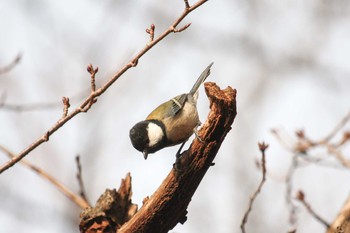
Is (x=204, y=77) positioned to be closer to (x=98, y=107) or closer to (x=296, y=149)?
(x=296, y=149)

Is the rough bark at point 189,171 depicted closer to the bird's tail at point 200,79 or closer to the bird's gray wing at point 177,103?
the bird's gray wing at point 177,103

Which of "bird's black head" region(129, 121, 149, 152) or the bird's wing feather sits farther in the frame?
the bird's wing feather

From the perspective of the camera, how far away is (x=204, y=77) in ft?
15.3

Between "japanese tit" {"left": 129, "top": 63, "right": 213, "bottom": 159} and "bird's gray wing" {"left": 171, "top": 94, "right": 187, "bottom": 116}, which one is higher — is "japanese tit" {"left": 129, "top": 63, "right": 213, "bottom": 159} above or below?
below

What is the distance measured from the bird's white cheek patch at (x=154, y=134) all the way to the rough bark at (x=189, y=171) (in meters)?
1.15

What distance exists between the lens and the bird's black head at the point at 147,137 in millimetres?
4145

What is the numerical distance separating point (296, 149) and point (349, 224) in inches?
82.4

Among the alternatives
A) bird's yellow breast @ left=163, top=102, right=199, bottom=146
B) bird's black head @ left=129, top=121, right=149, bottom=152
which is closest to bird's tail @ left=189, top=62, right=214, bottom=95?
bird's yellow breast @ left=163, top=102, right=199, bottom=146

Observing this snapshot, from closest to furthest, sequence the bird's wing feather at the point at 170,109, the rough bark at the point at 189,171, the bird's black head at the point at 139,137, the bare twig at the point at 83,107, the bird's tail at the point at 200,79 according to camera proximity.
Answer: the bare twig at the point at 83,107, the rough bark at the point at 189,171, the bird's black head at the point at 139,137, the bird's wing feather at the point at 170,109, the bird's tail at the point at 200,79

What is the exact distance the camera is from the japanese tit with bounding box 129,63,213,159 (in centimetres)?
417

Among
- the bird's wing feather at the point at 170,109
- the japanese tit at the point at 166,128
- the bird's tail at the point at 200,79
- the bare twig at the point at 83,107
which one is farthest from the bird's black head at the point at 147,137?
the bare twig at the point at 83,107

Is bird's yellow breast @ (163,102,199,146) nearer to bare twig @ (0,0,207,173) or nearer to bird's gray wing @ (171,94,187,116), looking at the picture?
bird's gray wing @ (171,94,187,116)

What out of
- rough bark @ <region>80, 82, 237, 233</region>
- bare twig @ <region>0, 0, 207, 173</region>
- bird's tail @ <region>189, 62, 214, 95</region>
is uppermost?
bird's tail @ <region>189, 62, 214, 95</region>

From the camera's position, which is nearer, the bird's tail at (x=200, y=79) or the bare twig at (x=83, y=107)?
the bare twig at (x=83, y=107)
